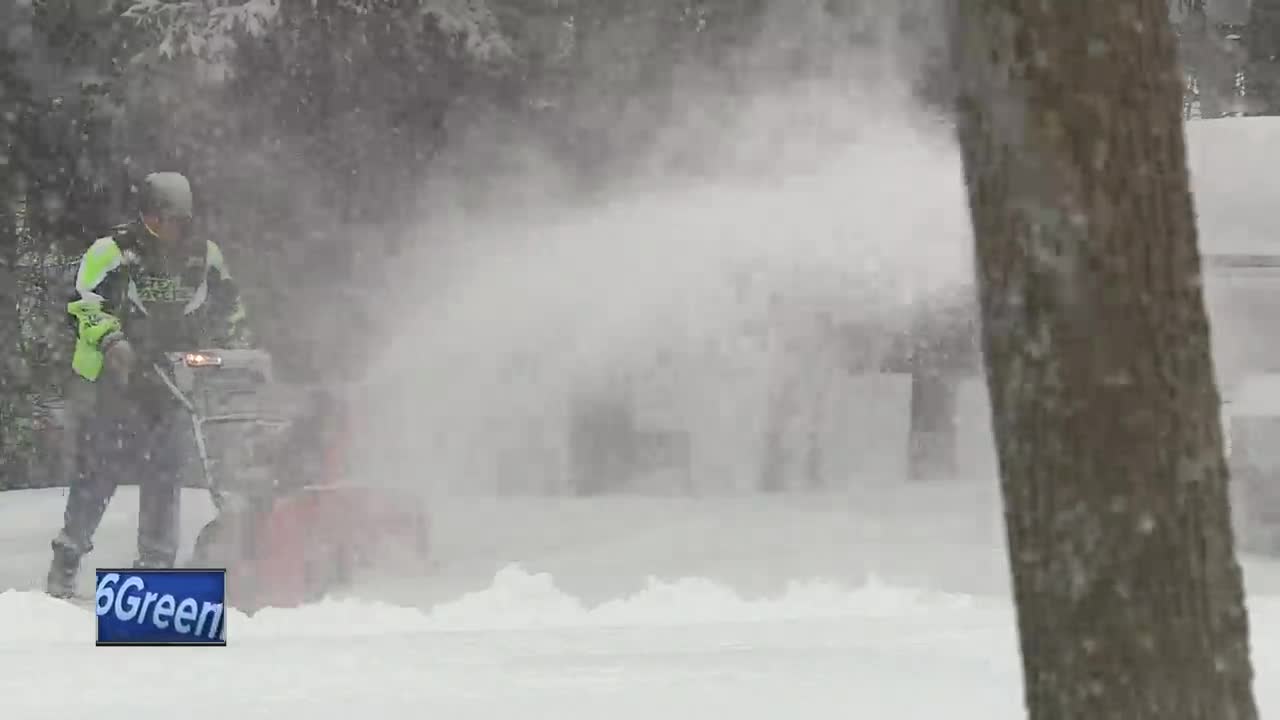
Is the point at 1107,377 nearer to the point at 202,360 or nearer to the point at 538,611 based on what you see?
the point at 538,611

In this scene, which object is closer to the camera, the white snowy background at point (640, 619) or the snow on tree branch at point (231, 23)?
the white snowy background at point (640, 619)

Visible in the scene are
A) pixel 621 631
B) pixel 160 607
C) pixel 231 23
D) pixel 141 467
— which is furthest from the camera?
pixel 231 23

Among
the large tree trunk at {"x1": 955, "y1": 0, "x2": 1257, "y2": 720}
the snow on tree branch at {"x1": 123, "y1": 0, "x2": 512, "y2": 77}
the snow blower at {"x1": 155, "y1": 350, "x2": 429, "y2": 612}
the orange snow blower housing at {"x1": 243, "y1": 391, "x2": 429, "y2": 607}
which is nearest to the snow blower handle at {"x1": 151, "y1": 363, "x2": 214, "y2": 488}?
the snow blower at {"x1": 155, "y1": 350, "x2": 429, "y2": 612}

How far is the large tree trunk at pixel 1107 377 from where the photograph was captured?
2.99 m

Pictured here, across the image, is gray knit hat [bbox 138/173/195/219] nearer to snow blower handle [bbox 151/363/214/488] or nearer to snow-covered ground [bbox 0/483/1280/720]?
snow blower handle [bbox 151/363/214/488]

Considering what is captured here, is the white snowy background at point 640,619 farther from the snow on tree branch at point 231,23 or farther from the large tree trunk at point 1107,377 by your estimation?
the snow on tree branch at point 231,23

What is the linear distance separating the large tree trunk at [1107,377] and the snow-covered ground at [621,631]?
215 centimetres

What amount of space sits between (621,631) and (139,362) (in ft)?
10.0

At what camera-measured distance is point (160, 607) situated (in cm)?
633

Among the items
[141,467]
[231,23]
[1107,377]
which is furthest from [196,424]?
[1107,377]

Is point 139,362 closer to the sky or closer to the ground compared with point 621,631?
closer to the sky

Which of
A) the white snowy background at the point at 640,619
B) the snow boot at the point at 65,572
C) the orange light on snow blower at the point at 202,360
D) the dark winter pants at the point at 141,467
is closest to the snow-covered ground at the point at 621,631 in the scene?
the white snowy background at the point at 640,619

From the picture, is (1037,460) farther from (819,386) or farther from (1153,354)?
(819,386)

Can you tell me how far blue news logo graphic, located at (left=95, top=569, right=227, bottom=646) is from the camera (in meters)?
6.26
